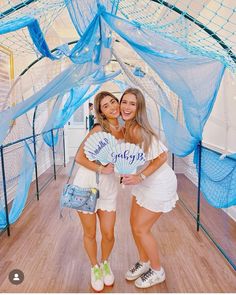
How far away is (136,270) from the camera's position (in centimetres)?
188

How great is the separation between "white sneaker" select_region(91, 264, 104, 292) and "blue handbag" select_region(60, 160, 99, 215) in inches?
17.0

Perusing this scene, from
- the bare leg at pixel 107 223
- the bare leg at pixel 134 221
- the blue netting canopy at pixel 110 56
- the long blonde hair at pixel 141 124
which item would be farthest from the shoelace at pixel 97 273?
the blue netting canopy at pixel 110 56

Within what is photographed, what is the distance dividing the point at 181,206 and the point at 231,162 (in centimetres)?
156

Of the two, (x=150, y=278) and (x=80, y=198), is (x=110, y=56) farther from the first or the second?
(x=150, y=278)

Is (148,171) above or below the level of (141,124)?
below

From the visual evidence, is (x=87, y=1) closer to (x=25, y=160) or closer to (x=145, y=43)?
(x=145, y=43)

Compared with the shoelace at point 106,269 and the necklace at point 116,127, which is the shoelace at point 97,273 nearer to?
the shoelace at point 106,269

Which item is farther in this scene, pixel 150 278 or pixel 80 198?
pixel 150 278

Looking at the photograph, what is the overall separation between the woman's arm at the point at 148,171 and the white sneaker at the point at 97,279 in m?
0.65

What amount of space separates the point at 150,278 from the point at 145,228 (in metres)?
0.36

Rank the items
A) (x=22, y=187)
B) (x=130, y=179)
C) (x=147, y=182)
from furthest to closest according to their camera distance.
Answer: (x=22, y=187) < (x=147, y=182) < (x=130, y=179)

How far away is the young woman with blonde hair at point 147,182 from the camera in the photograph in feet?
5.22

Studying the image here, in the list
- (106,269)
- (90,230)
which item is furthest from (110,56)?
(106,269)

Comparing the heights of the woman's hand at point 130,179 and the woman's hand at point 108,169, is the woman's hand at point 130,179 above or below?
below
